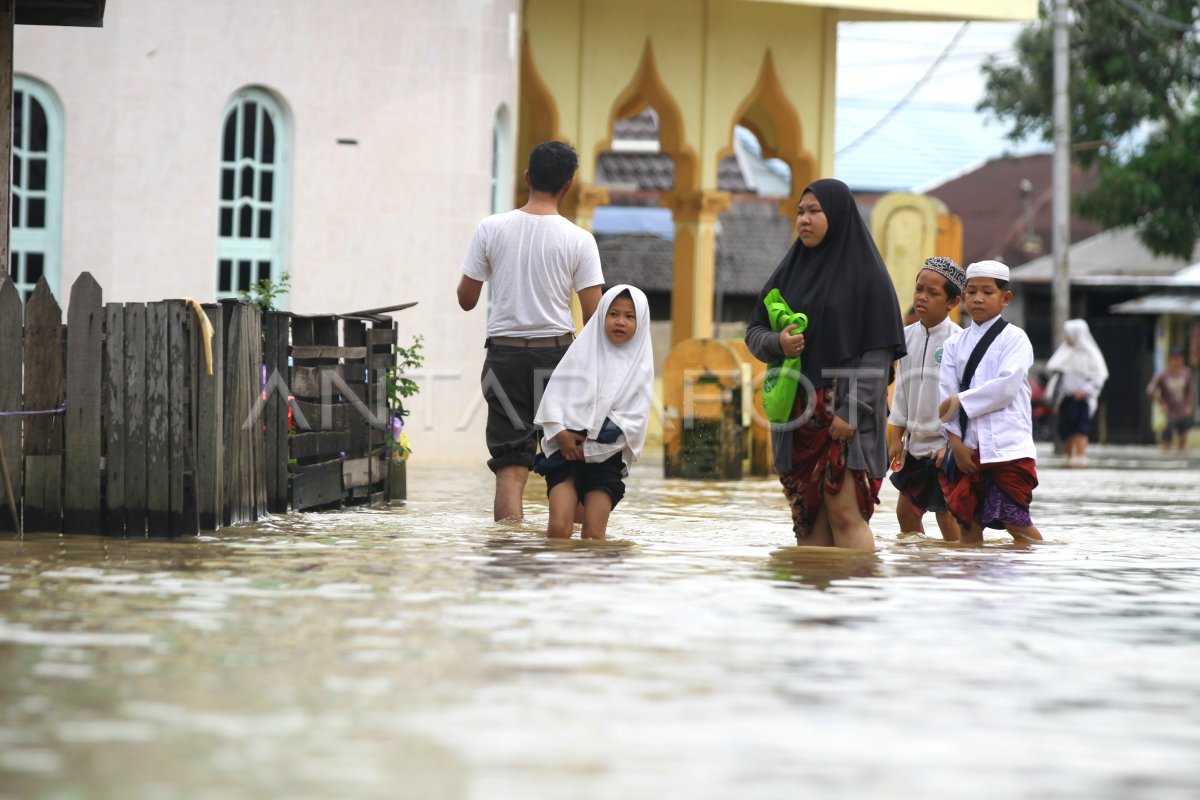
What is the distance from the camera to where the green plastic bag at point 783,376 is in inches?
336

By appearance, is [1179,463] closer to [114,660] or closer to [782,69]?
[782,69]

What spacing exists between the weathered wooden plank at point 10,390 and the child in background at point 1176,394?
2636cm

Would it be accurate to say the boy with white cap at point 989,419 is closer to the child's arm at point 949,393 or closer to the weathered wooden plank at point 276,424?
the child's arm at point 949,393

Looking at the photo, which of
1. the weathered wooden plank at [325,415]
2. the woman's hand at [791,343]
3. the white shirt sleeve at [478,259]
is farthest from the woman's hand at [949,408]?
the weathered wooden plank at [325,415]

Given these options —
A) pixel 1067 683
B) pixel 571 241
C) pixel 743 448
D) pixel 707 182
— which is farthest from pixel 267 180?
pixel 1067 683

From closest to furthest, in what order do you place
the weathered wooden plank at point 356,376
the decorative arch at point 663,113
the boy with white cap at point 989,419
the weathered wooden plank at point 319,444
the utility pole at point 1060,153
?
the boy with white cap at point 989,419 → the weathered wooden plank at point 319,444 → the weathered wooden plank at point 356,376 → the decorative arch at point 663,113 → the utility pole at point 1060,153

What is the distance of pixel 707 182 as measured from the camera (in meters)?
24.3

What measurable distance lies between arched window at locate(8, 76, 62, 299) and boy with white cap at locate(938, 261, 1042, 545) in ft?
31.7

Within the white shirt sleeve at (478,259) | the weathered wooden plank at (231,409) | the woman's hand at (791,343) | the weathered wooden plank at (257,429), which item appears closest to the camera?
the woman's hand at (791,343)

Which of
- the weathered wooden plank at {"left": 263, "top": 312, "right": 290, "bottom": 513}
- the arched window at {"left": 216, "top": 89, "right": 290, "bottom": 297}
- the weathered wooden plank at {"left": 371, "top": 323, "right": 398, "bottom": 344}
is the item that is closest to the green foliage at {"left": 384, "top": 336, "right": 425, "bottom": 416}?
the weathered wooden plank at {"left": 371, "top": 323, "right": 398, "bottom": 344}

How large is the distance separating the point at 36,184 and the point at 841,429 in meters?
10.7

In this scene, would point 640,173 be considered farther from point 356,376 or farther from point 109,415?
point 109,415

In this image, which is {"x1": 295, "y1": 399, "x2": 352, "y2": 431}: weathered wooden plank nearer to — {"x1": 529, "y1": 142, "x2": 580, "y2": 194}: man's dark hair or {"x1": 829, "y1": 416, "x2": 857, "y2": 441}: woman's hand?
{"x1": 529, "y1": 142, "x2": 580, "y2": 194}: man's dark hair

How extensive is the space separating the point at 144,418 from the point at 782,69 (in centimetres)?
1669
